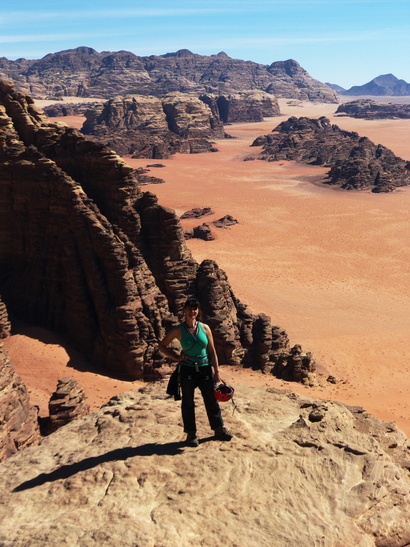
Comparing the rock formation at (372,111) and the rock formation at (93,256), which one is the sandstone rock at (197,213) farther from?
the rock formation at (372,111)

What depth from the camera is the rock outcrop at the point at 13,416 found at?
11914mm

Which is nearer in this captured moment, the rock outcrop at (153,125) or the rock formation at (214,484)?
the rock formation at (214,484)

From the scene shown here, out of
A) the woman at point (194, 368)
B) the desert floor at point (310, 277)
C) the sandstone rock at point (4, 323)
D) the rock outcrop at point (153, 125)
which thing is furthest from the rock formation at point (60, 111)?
the woman at point (194, 368)

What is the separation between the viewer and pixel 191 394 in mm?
8141

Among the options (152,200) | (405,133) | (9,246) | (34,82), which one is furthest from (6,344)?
(34,82)

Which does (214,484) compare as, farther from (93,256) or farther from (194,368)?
(93,256)

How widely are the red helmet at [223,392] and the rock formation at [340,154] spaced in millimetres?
68002

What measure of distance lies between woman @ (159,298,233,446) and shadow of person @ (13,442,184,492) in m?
0.36

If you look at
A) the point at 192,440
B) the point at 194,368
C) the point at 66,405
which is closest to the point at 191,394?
the point at 194,368

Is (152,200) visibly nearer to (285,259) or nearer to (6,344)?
(6,344)

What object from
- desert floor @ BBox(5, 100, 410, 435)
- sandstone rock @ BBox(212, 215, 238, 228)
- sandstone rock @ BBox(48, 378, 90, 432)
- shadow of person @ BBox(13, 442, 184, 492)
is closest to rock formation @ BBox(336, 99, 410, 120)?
desert floor @ BBox(5, 100, 410, 435)

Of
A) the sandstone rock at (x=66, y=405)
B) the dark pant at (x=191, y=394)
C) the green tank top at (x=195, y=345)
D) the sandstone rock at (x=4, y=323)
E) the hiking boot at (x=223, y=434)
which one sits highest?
the green tank top at (x=195, y=345)

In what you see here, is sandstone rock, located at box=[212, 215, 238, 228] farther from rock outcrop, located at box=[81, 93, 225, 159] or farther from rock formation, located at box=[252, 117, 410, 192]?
rock outcrop, located at box=[81, 93, 225, 159]

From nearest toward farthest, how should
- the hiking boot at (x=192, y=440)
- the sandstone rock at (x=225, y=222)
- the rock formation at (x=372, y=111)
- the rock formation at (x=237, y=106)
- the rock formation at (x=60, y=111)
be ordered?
the hiking boot at (x=192, y=440) → the sandstone rock at (x=225, y=222) → the rock formation at (x=60, y=111) → the rock formation at (x=237, y=106) → the rock formation at (x=372, y=111)
